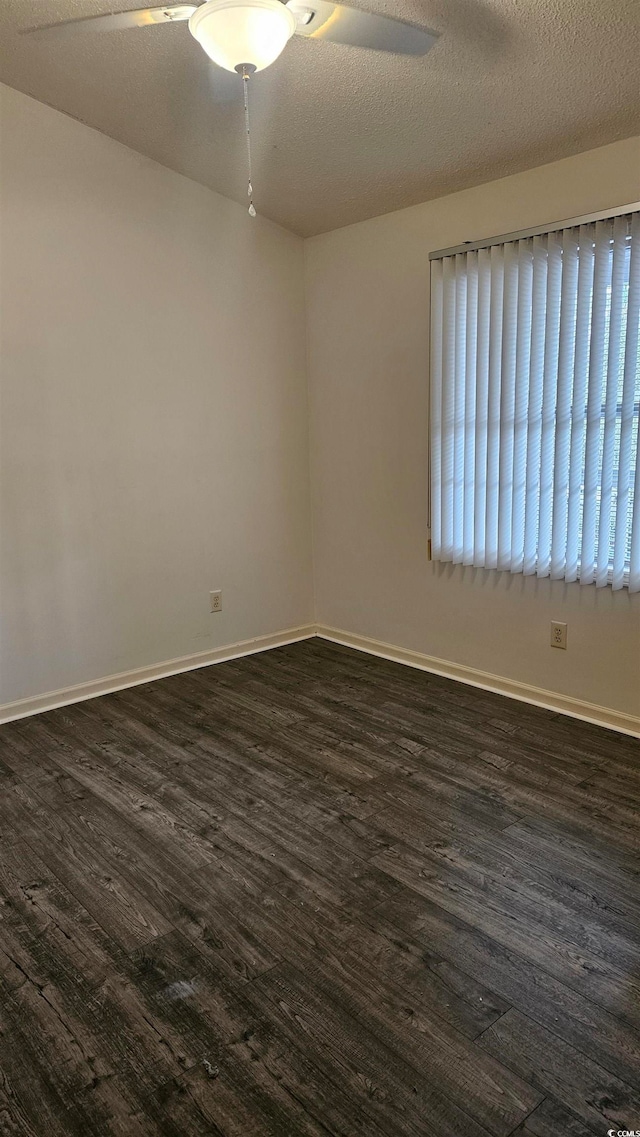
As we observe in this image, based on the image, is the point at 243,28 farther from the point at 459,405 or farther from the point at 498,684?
the point at 498,684

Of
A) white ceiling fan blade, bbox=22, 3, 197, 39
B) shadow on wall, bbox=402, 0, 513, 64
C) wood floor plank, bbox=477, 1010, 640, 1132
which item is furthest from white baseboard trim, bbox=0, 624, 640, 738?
white ceiling fan blade, bbox=22, 3, 197, 39

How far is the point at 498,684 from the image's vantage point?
11.3 feet

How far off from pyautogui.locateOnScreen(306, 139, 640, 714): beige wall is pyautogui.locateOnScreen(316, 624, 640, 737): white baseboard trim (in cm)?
3

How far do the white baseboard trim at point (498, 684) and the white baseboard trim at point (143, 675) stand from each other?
0.30 m

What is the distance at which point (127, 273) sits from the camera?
344cm

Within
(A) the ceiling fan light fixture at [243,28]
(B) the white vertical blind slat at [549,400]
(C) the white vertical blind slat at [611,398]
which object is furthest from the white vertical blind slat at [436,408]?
(A) the ceiling fan light fixture at [243,28]

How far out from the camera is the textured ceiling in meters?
2.19

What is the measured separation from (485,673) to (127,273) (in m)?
2.58

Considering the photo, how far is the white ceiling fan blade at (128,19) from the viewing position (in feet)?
5.64

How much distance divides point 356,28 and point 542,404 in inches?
62.7

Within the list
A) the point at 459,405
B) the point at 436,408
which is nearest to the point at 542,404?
the point at 459,405

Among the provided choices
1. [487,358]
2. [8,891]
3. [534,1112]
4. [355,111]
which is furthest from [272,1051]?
[355,111]

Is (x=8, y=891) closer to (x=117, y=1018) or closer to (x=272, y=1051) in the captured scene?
(x=117, y=1018)

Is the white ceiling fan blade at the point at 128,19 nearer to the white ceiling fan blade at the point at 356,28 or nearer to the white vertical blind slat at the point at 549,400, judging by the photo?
the white ceiling fan blade at the point at 356,28
